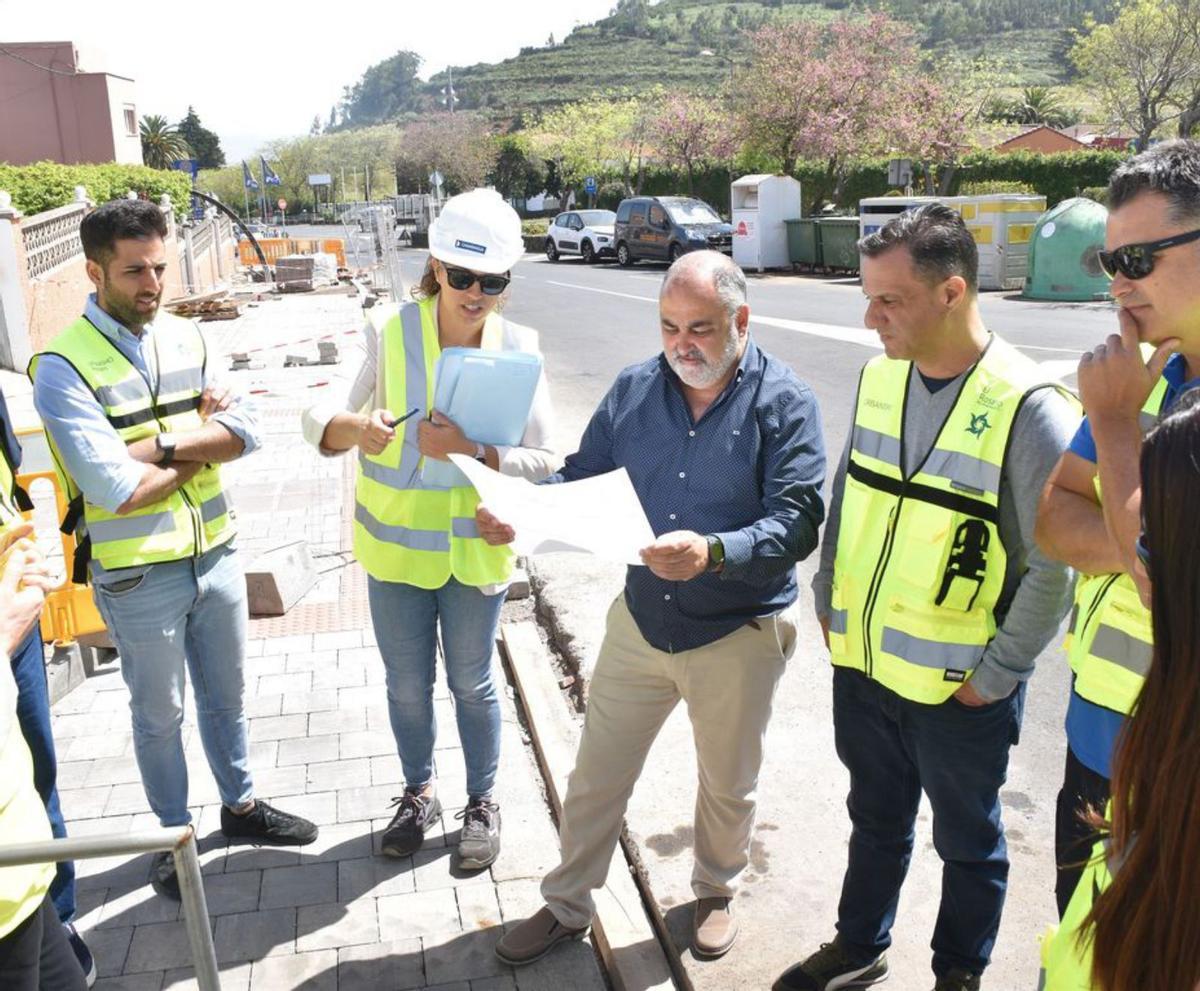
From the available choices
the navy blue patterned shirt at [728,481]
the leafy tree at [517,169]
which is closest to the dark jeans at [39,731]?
the navy blue patterned shirt at [728,481]

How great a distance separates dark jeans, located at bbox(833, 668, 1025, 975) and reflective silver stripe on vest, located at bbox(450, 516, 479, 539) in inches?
47.0

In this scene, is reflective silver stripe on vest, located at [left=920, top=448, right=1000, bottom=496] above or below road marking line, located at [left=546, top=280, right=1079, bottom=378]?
above

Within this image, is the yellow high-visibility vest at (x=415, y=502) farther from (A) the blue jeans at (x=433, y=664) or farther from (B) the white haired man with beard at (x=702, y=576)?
(B) the white haired man with beard at (x=702, y=576)

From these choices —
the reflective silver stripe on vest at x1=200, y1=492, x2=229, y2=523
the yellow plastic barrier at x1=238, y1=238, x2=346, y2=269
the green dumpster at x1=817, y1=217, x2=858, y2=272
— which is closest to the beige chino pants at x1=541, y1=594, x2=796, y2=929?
the reflective silver stripe on vest at x1=200, y1=492, x2=229, y2=523

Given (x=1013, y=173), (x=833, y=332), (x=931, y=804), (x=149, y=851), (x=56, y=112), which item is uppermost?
(x=56, y=112)

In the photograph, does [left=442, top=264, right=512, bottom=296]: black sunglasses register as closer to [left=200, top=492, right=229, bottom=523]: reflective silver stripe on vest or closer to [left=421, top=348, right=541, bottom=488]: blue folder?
[left=421, top=348, right=541, bottom=488]: blue folder

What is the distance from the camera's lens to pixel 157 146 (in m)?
68.0

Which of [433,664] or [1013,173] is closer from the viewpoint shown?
[433,664]

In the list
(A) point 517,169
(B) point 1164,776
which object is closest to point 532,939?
(B) point 1164,776

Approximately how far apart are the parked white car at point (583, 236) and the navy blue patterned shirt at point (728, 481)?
30.7 metres

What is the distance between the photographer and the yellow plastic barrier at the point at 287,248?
1357 inches

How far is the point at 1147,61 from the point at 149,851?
118ft

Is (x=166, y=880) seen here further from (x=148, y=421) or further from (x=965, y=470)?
(x=965, y=470)

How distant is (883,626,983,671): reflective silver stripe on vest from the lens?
8.57 ft
